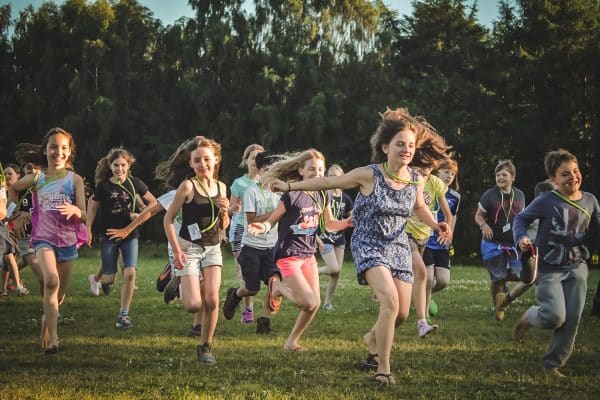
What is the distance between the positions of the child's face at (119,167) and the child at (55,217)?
7.44 feet

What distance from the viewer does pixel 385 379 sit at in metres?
6.06

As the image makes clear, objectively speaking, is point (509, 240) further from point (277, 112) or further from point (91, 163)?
point (91, 163)

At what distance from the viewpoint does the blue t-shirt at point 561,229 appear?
6.68 m

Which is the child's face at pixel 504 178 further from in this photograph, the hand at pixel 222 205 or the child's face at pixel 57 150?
the child's face at pixel 57 150

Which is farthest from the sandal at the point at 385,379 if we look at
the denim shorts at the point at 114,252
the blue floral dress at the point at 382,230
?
the denim shorts at the point at 114,252

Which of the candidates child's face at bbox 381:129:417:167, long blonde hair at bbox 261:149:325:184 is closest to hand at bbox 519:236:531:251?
child's face at bbox 381:129:417:167

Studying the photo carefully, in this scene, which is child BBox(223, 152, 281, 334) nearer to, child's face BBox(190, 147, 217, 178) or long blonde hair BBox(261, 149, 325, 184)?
long blonde hair BBox(261, 149, 325, 184)

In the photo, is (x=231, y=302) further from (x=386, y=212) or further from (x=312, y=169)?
(x=386, y=212)

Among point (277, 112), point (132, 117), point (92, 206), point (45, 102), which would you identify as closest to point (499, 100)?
point (277, 112)

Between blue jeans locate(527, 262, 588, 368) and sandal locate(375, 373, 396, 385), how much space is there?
64.4 inches

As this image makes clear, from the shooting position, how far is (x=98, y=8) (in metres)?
40.4

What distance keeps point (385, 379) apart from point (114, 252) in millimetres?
5540

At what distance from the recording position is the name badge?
7258 mm

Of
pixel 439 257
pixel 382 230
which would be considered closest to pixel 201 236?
pixel 382 230
